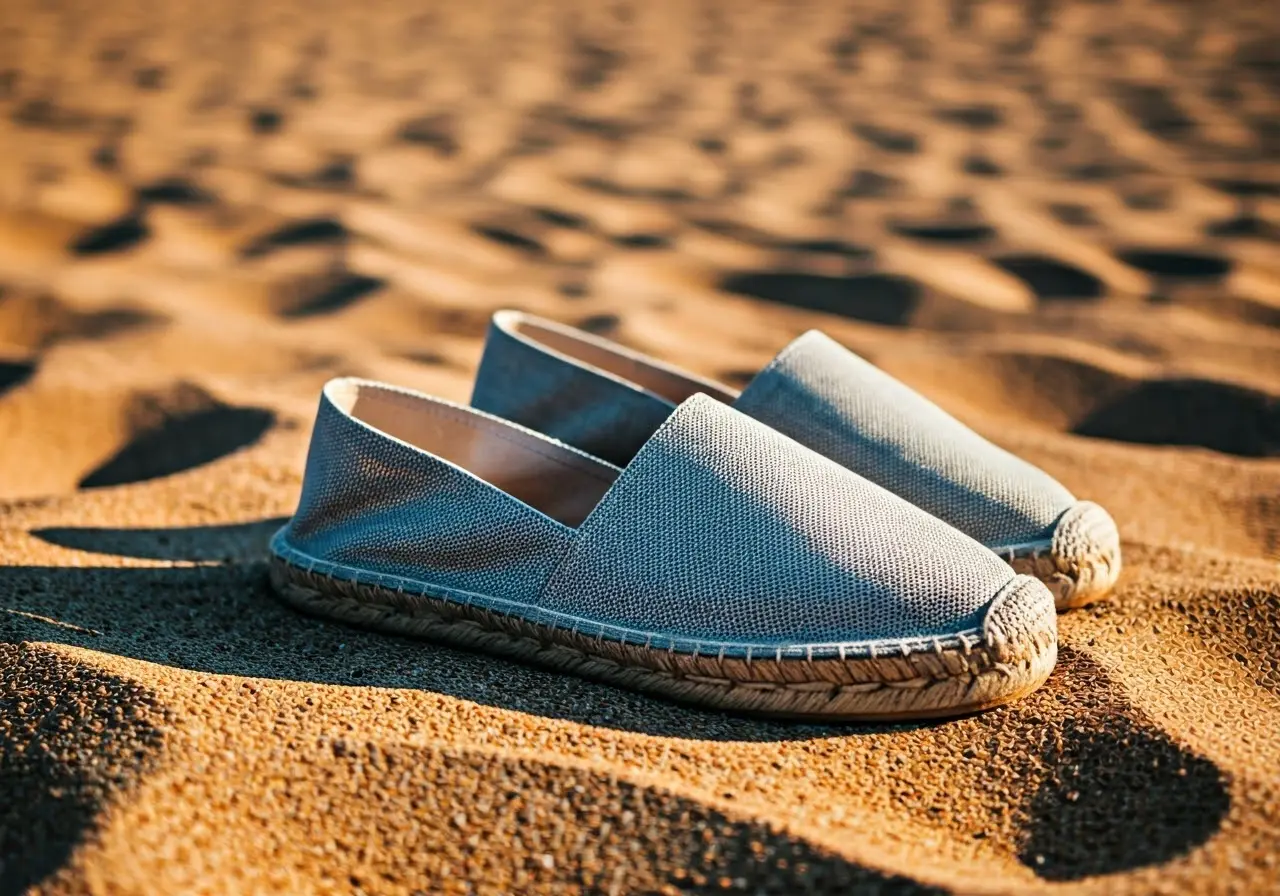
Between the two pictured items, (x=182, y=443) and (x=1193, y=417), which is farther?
(x=1193, y=417)

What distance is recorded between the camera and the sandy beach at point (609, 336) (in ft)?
3.42

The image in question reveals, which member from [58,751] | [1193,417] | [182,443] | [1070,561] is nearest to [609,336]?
[182,443]

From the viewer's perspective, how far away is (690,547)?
4.29 ft

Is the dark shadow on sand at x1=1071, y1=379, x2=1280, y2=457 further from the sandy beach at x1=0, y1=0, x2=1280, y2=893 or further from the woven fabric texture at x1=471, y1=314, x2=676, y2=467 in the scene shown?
the woven fabric texture at x1=471, y1=314, x2=676, y2=467

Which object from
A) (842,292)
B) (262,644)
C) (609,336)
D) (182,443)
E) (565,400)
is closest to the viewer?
(262,644)

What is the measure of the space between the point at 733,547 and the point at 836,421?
1.33ft

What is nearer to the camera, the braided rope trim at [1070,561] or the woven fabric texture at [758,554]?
the woven fabric texture at [758,554]

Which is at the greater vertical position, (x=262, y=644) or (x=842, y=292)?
(x=262, y=644)

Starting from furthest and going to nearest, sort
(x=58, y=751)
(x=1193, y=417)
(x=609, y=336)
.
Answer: (x=609, y=336) → (x=1193, y=417) → (x=58, y=751)

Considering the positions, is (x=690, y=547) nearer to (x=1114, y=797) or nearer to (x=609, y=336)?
(x=1114, y=797)

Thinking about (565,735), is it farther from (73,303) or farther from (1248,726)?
(73,303)

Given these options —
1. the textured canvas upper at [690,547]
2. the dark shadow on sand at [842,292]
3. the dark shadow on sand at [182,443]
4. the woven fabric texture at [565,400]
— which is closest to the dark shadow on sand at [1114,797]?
the textured canvas upper at [690,547]

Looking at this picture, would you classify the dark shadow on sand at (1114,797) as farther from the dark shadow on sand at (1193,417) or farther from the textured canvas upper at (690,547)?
the dark shadow on sand at (1193,417)

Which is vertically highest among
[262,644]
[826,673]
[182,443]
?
[826,673]
